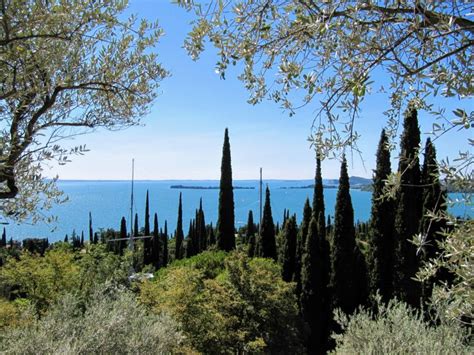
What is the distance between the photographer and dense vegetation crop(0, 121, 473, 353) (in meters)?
4.75

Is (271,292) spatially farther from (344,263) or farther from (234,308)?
(344,263)

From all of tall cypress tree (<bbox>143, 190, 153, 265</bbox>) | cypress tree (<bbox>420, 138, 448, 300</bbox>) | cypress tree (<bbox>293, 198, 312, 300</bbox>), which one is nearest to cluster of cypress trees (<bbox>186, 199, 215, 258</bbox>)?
tall cypress tree (<bbox>143, 190, 153, 265</bbox>)

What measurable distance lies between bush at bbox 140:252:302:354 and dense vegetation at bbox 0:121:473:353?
0.12 ft

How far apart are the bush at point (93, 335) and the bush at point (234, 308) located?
155 inches

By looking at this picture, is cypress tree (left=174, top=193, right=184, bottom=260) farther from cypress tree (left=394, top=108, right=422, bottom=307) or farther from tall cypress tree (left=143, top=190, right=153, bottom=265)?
A: cypress tree (left=394, top=108, right=422, bottom=307)

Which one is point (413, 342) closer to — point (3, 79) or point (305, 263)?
point (3, 79)

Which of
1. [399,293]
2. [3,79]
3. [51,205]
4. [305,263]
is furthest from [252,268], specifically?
[3,79]

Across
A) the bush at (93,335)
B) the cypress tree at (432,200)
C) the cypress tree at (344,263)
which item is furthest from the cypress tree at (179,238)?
the bush at (93,335)

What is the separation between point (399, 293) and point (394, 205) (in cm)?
378

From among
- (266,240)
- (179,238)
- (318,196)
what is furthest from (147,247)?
(318,196)

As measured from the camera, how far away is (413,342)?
5414mm

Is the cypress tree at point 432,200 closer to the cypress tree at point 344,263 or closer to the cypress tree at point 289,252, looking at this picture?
the cypress tree at point 344,263

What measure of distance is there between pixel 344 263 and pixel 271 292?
20.2ft

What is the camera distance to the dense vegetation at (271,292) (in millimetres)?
4746
